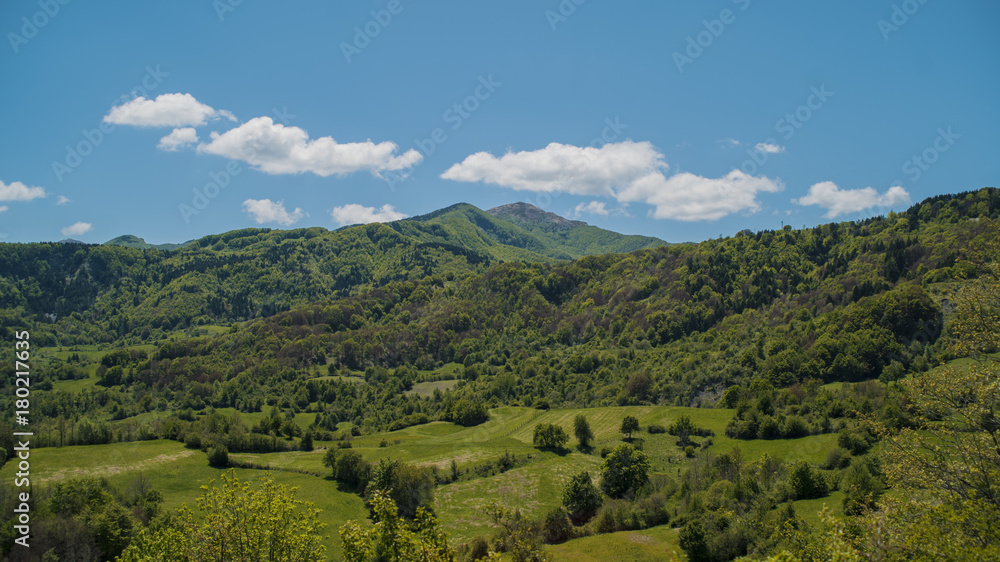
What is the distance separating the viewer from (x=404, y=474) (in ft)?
297

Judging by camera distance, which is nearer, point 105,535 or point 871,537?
point 871,537

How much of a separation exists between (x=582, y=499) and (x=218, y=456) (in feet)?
258

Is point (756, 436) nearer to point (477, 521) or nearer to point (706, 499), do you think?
point (706, 499)

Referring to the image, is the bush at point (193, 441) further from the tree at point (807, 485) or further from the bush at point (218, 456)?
the tree at point (807, 485)

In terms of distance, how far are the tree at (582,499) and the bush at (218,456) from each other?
7477cm

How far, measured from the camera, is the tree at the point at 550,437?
123 meters

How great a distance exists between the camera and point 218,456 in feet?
360

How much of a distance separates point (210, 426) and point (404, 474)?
230ft

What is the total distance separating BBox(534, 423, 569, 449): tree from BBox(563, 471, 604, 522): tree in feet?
120

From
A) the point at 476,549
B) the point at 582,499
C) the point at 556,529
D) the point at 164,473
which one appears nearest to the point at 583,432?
the point at 582,499

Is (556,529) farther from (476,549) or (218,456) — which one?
(218,456)

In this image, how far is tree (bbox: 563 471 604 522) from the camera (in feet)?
276

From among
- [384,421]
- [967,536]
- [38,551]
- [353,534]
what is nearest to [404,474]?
[38,551]

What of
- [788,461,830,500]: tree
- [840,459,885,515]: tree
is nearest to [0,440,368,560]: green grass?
[788,461,830,500]: tree
